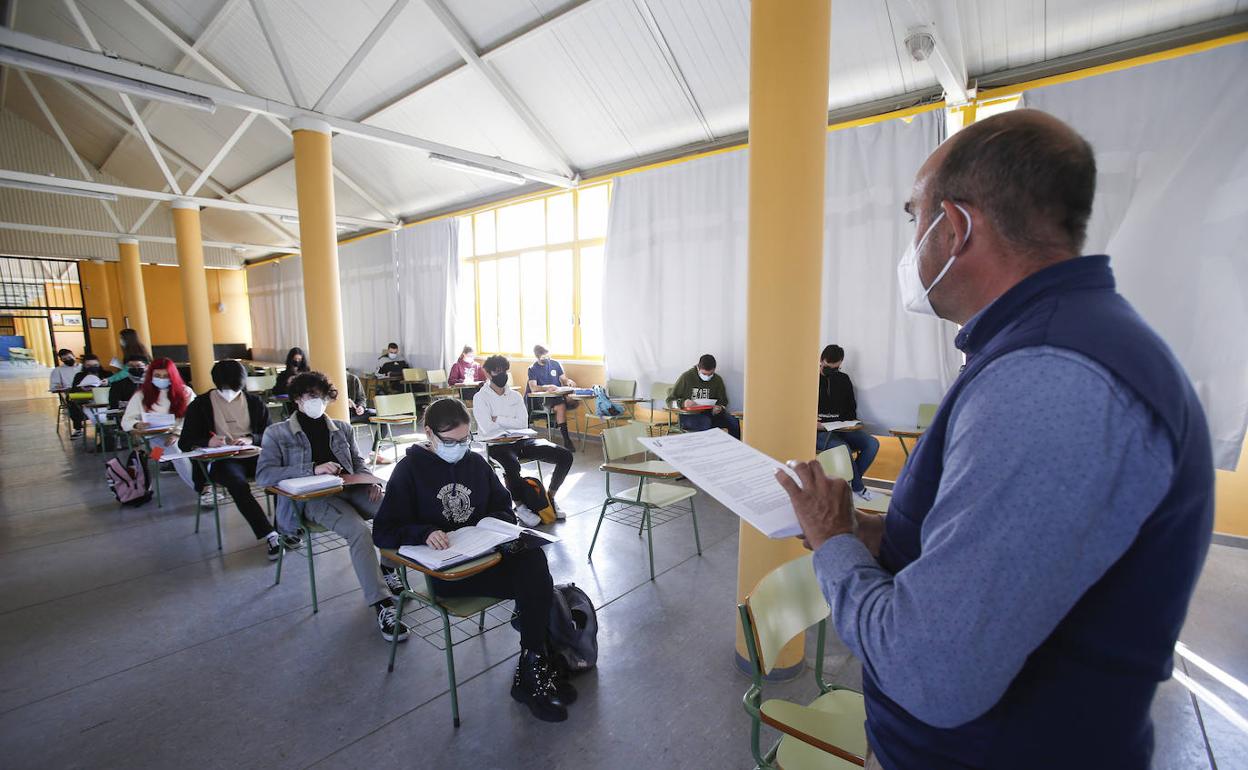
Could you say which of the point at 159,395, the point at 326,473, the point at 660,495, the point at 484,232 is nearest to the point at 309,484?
the point at 326,473

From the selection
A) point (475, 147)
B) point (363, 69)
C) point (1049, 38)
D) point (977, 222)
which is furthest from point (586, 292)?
point (977, 222)

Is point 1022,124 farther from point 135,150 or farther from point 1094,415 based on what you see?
point 135,150

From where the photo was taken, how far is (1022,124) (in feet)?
2.19

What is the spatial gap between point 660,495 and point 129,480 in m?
4.70

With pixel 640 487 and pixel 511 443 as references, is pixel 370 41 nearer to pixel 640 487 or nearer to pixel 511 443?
pixel 511 443

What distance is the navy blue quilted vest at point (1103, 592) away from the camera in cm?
56

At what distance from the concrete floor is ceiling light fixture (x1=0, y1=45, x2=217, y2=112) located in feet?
12.2

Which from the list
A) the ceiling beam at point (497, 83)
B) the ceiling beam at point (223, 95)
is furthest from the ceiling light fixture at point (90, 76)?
the ceiling beam at point (497, 83)

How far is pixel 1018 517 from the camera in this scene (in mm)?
547

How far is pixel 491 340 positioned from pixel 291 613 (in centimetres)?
655

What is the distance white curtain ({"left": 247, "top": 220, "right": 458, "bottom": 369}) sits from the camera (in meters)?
9.36

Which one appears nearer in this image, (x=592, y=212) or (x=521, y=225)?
(x=592, y=212)

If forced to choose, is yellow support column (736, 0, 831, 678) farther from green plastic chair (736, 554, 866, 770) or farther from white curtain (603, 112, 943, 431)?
white curtain (603, 112, 943, 431)

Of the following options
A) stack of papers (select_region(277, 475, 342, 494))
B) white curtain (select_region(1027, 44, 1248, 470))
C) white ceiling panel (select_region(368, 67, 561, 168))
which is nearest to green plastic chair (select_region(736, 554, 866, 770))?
stack of papers (select_region(277, 475, 342, 494))
